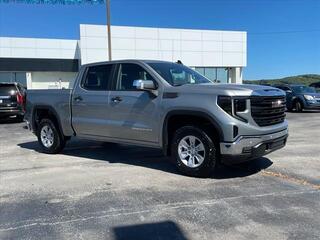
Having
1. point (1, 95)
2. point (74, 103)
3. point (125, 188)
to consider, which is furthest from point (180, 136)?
point (1, 95)

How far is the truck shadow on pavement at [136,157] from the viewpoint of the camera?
7.30 meters

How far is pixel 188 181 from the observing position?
6.58 meters

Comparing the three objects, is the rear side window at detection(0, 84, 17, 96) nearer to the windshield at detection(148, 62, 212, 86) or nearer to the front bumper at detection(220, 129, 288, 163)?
the windshield at detection(148, 62, 212, 86)

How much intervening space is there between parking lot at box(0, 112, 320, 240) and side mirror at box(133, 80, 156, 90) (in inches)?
56.7

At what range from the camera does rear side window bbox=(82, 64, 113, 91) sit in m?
8.20

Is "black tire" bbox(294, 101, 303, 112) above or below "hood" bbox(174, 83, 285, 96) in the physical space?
below

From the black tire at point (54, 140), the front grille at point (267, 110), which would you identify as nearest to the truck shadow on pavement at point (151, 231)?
the front grille at point (267, 110)

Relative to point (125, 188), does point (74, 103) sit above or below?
above

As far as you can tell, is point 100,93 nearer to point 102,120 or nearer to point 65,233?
point 102,120

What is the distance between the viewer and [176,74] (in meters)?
7.66

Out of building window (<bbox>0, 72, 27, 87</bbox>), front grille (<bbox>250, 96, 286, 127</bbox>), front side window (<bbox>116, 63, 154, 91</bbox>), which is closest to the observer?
front grille (<bbox>250, 96, 286, 127</bbox>)

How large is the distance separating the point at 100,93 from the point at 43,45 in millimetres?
35496

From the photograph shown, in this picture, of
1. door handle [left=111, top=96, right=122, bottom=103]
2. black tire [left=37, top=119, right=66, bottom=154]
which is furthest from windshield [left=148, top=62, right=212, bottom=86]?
black tire [left=37, top=119, right=66, bottom=154]

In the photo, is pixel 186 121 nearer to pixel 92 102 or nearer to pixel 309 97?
pixel 92 102
